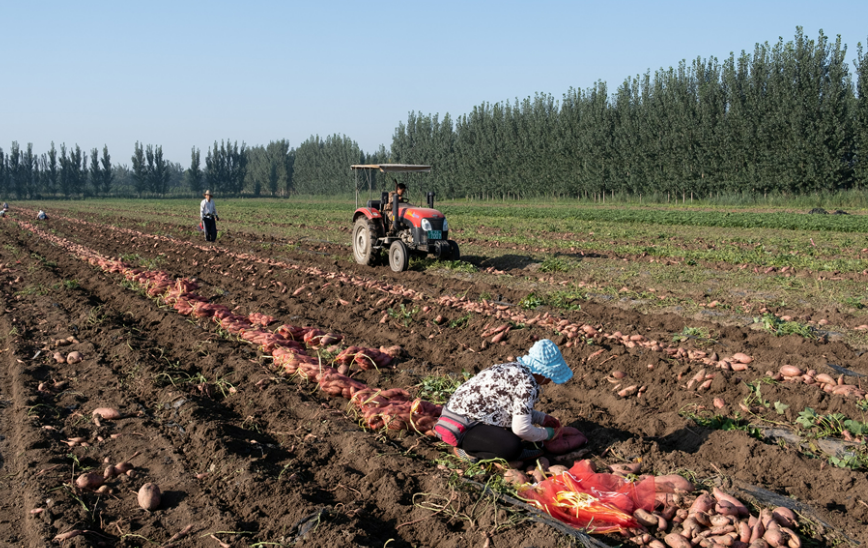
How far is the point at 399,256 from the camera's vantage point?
1205 cm

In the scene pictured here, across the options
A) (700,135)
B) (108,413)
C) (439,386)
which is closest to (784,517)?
(439,386)

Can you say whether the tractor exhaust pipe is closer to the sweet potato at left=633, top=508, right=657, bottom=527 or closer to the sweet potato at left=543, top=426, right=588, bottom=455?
the sweet potato at left=543, top=426, right=588, bottom=455

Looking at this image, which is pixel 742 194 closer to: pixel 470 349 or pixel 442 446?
pixel 470 349

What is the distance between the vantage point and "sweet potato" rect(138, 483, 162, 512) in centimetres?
361

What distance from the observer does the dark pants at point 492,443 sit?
13.2 feet

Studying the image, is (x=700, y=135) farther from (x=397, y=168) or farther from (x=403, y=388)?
(x=403, y=388)

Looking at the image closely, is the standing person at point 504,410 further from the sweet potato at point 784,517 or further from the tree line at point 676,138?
the tree line at point 676,138

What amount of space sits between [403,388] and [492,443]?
1.74 metres

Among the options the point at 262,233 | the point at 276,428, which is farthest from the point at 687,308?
the point at 262,233

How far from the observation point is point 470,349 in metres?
6.79

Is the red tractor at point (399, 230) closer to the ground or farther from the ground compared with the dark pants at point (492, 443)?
farther from the ground

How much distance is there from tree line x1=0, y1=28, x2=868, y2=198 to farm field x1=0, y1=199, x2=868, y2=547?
224 inches

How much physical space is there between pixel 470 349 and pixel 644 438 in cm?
250

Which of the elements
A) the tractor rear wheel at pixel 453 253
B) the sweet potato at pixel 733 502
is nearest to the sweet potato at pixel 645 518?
the sweet potato at pixel 733 502
